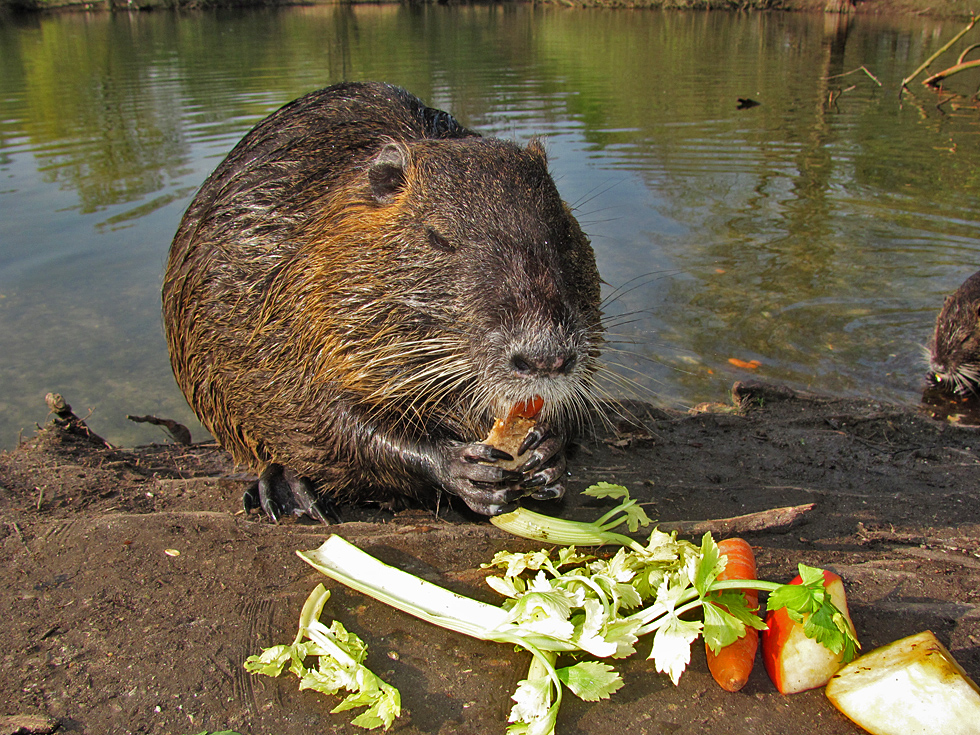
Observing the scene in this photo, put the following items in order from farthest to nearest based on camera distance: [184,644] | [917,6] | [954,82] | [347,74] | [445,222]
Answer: [917,6]
[347,74]
[954,82]
[445,222]
[184,644]

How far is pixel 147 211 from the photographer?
819cm

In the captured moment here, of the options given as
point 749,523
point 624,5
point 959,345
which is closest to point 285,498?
point 749,523

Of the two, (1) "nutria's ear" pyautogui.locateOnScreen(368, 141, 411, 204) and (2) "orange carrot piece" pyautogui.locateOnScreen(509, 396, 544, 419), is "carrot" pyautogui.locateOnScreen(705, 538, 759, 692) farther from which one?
(1) "nutria's ear" pyautogui.locateOnScreen(368, 141, 411, 204)

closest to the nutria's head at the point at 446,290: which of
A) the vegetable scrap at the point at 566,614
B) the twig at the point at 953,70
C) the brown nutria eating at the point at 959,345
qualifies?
the vegetable scrap at the point at 566,614

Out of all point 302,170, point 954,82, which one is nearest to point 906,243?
point 302,170

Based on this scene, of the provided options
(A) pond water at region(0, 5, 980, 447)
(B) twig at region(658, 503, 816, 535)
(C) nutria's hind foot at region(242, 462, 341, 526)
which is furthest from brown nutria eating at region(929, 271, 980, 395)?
(C) nutria's hind foot at region(242, 462, 341, 526)

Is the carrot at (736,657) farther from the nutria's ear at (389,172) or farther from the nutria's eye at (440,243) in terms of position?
the nutria's ear at (389,172)

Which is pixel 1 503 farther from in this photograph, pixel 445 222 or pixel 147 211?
pixel 147 211

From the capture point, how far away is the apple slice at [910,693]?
1.62 metres

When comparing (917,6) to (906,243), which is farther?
(917,6)

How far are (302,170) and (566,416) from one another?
1.38m

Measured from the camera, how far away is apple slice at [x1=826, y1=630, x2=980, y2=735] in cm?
162

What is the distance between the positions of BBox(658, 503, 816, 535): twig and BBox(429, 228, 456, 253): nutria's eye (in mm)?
1101

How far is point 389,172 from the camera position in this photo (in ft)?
8.59
